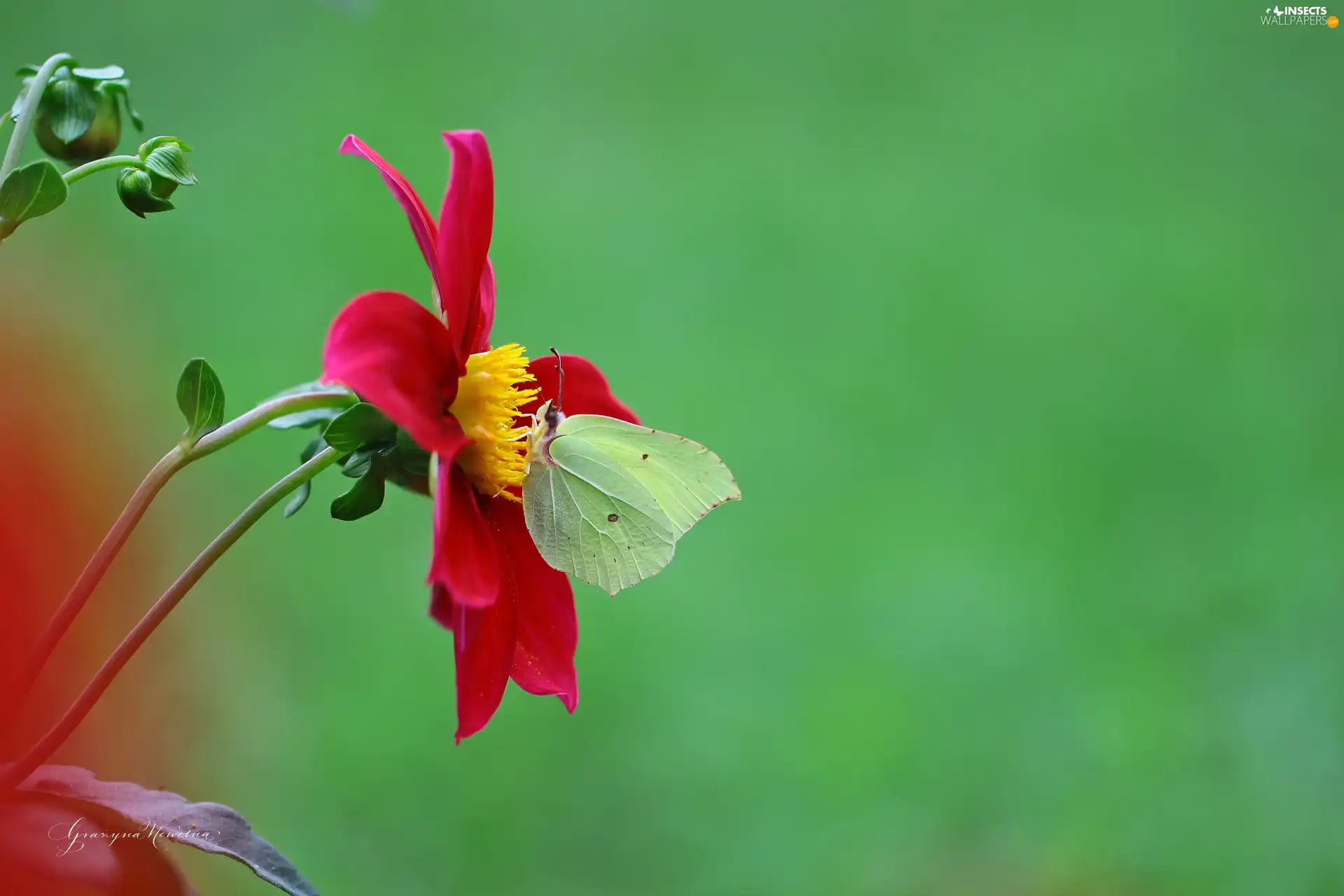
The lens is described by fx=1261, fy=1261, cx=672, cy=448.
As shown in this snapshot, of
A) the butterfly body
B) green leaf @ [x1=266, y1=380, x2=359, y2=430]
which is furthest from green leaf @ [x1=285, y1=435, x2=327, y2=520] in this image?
the butterfly body

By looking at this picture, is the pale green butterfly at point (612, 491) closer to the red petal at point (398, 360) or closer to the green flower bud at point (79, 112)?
the red petal at point (398, 360)

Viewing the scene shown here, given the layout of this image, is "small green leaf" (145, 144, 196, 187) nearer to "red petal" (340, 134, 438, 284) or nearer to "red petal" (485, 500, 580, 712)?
"red petal" (340, 134, 438, 284)

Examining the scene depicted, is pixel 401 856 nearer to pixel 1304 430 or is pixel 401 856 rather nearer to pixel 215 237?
pixel 215 237

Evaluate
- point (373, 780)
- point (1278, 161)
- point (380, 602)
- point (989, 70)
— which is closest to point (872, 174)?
point (989, 70)

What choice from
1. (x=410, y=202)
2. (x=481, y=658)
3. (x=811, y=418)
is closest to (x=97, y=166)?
(x=410, y=202)

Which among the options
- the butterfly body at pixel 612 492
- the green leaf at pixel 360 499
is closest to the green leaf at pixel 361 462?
the green leaf at pixel 360 499

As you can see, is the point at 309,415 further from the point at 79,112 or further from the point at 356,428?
the point at 79,112

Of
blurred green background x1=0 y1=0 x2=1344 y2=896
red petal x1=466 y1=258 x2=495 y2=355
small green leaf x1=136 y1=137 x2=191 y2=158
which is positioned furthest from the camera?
blurred green background x1=0 y1=0 x2=1344 y2=896

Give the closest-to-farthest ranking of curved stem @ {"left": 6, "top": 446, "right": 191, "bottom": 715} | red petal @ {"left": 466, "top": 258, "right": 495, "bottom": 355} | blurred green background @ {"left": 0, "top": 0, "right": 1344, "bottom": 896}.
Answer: curved stem @ {"left": 6, "top": 446, "right": 191, "bottom": 715} < red petal @ {"left": 466, "top": 258, "right": 495, "bottom": 355} < blurred green background @ {"left": 0, "top": 0, "right": 1344, "bottom": 896}
